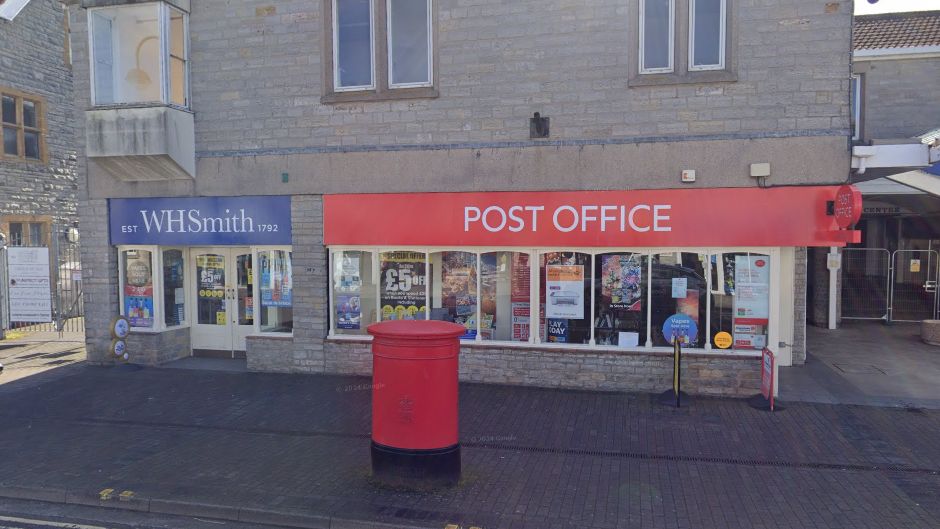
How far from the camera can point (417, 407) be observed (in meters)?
6.00

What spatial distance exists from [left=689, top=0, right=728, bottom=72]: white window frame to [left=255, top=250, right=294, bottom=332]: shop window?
724 centimetres

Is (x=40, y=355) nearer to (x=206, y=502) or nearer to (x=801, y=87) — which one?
(x=206, y=502)

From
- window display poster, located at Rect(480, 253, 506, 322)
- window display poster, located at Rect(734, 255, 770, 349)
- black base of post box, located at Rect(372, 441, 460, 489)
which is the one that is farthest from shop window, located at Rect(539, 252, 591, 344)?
black base of post box, located at Rect(372, 441, 460, 489)

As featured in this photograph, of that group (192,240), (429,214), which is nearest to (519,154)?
(429,214)

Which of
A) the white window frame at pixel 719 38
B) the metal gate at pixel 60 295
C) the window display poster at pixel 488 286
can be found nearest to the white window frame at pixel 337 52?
the window display poster at pixel 488 286

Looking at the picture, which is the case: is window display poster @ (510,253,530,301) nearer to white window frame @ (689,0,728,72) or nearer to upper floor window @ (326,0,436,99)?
upper floor window @ (326,0,436,99)

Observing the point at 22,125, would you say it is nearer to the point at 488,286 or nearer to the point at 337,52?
the point at 337,52

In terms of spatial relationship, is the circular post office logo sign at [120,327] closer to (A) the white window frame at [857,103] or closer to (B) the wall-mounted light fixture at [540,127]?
(B) the wall-mounted light fixture at [540,127]

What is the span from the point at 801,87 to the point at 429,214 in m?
5.59

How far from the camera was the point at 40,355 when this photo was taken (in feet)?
41.4

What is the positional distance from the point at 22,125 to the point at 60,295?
4.98 meters

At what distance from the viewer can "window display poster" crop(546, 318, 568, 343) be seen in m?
9.92

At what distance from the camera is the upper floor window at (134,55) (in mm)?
10688

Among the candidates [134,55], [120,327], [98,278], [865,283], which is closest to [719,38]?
[134,55]
